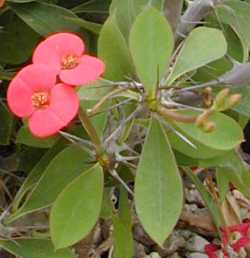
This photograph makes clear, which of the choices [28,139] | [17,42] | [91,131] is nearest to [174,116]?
[91,131]

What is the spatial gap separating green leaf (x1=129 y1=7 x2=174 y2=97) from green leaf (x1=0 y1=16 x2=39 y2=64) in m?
0.52

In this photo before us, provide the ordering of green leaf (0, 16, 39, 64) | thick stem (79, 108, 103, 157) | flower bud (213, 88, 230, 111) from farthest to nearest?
green leaf (0, 16, 39, 64) < thick stem (79, 108, 103, 157) < flower bud (213, 88, 230, 111)

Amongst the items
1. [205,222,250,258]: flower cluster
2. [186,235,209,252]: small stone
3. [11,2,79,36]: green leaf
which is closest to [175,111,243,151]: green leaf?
[11,2,79,36]: green leaf

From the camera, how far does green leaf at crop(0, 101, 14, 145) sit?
1496 millimetres

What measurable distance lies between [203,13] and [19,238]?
46cm

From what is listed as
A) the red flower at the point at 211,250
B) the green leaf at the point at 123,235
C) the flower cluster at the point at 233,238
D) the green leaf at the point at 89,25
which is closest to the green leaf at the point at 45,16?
the green leaf at the point at 89,25

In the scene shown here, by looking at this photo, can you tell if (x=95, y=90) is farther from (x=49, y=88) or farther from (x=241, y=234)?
(x=241, y=234)

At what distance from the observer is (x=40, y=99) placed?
3.01ft

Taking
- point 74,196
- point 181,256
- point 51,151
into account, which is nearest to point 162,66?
point 74,196

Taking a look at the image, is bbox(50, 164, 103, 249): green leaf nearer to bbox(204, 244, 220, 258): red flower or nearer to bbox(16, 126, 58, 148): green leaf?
bbox(16, 126, 58, 148): green leaf

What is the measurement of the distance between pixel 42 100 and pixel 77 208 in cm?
24

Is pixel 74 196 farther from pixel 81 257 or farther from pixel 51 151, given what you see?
pixel 81 257

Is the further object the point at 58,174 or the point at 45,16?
the point at 45,16

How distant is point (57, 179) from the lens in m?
1.24
